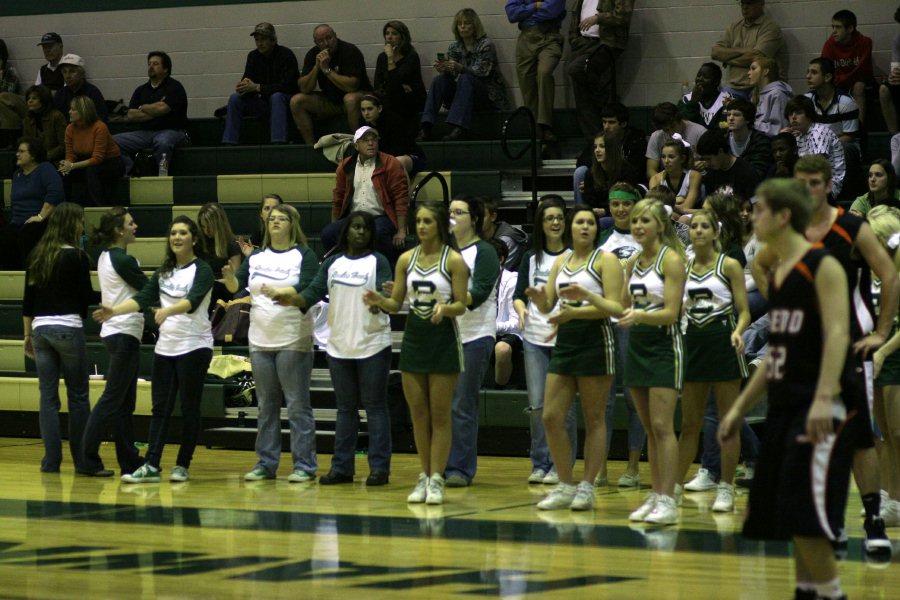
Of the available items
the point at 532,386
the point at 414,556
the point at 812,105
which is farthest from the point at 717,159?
the point at 414,556

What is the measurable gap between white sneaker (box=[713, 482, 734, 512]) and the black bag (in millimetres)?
4399

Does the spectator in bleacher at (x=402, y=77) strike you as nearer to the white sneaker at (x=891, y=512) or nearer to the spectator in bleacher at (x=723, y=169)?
the spectator in bleacher at (x=723, y=169)

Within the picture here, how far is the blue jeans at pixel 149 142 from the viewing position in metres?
12.8

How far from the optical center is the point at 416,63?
1191cm

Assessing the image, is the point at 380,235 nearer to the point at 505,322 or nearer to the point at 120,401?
the point at 505,322

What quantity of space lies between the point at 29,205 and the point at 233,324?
2553 mm

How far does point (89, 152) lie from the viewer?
1220 cm

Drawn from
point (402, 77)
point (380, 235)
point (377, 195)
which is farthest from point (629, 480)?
point (402, 77)

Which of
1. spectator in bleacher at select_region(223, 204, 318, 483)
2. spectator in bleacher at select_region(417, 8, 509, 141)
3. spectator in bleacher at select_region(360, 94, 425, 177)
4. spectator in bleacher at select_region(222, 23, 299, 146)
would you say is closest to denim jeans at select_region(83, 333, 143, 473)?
spectator in bleacher at select_region(223, 204, 318, 483)

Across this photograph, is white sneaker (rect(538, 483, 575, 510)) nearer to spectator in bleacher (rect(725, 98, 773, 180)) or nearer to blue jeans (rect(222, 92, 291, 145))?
spectator in bleacher (rect(725, 98, 773, 180))

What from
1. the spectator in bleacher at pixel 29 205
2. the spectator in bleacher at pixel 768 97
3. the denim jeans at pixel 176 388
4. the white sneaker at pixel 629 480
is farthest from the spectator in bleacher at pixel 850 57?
the spectator in bleacher at pixel 29 205

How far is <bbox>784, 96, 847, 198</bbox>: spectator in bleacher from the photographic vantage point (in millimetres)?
9555

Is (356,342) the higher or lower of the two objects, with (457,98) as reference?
lower

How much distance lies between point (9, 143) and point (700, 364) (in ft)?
29.8
